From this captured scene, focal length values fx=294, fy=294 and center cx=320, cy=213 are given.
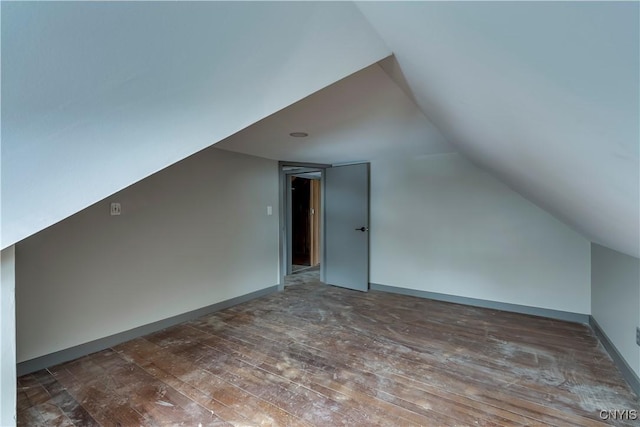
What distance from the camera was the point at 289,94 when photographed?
4.70 feet

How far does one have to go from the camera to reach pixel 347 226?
4.68m

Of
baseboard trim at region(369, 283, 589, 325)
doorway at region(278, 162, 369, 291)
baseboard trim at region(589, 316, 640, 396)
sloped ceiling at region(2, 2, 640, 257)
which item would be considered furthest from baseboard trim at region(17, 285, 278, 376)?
baseboard trim at region(589, 316, 640, 396)

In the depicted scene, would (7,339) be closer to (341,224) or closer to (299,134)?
(299,134)

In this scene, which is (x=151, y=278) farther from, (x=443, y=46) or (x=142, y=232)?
(x=443, y=46)

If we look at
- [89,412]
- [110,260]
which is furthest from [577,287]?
[110,260]

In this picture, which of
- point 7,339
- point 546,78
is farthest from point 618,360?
point 7,339

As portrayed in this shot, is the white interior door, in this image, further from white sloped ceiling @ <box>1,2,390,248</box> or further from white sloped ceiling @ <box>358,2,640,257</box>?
white sloped ceiling @ <box>1,2,390,248</box>

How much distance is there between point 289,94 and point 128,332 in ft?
8.92

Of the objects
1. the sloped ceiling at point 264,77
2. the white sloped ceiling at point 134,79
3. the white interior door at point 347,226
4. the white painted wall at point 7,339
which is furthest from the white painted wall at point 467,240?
the white painted wall at point 7,339

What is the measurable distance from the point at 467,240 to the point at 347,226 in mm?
1719

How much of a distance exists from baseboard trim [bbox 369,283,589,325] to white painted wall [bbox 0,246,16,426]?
390 cm

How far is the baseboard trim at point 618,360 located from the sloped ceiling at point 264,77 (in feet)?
4.09

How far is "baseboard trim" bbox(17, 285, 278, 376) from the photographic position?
2238mm

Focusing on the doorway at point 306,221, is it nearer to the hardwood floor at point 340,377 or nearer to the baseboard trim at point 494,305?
the baseboard trim at point 494,305
